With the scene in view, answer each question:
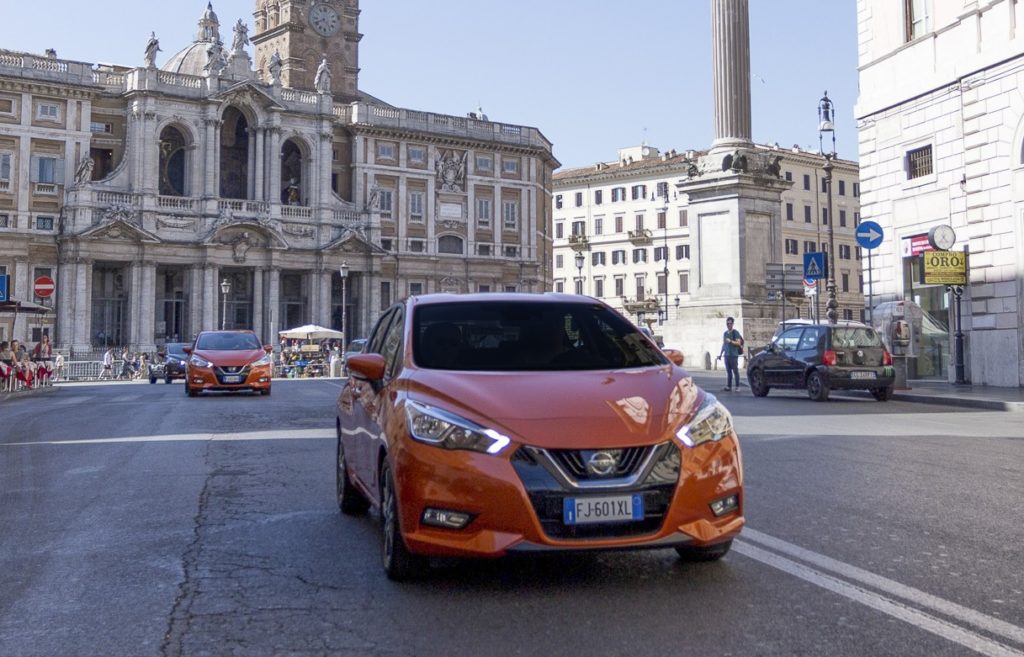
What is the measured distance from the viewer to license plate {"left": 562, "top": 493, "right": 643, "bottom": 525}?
4426 millimetres

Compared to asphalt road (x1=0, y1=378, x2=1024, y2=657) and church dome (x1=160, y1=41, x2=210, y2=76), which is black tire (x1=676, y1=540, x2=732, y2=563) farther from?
church dome (x1=160, y1=41, x2=210, y2=76)

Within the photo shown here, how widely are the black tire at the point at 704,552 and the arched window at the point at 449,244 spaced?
66.8m

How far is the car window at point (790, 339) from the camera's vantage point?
2042cm

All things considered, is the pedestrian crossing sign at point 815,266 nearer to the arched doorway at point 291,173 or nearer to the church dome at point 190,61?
the arched doorway at point 291,173

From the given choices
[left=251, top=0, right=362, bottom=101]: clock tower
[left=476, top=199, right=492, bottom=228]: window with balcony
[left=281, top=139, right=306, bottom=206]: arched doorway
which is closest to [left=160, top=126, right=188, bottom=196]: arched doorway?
[left=281, top=139, right=306, bottom=206]: arched doorway

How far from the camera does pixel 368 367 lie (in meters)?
5.73

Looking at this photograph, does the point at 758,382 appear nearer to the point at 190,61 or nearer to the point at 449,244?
the point at 449,244

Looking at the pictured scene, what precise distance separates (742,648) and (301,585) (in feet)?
7.38

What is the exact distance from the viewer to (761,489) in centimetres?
784

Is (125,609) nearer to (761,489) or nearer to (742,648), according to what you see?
(742,648)

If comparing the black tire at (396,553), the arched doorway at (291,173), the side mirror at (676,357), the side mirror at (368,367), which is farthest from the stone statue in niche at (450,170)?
the black tire at (396,553)

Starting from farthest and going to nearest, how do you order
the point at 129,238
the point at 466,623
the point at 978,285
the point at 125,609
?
the point at 129,238 < the point at 978,285 < the point at 125,609 < the point at 466,623

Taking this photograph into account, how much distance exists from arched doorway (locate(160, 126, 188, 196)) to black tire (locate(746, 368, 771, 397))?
47.9 meters

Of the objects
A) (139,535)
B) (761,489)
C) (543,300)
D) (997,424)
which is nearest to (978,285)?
(997,424)
